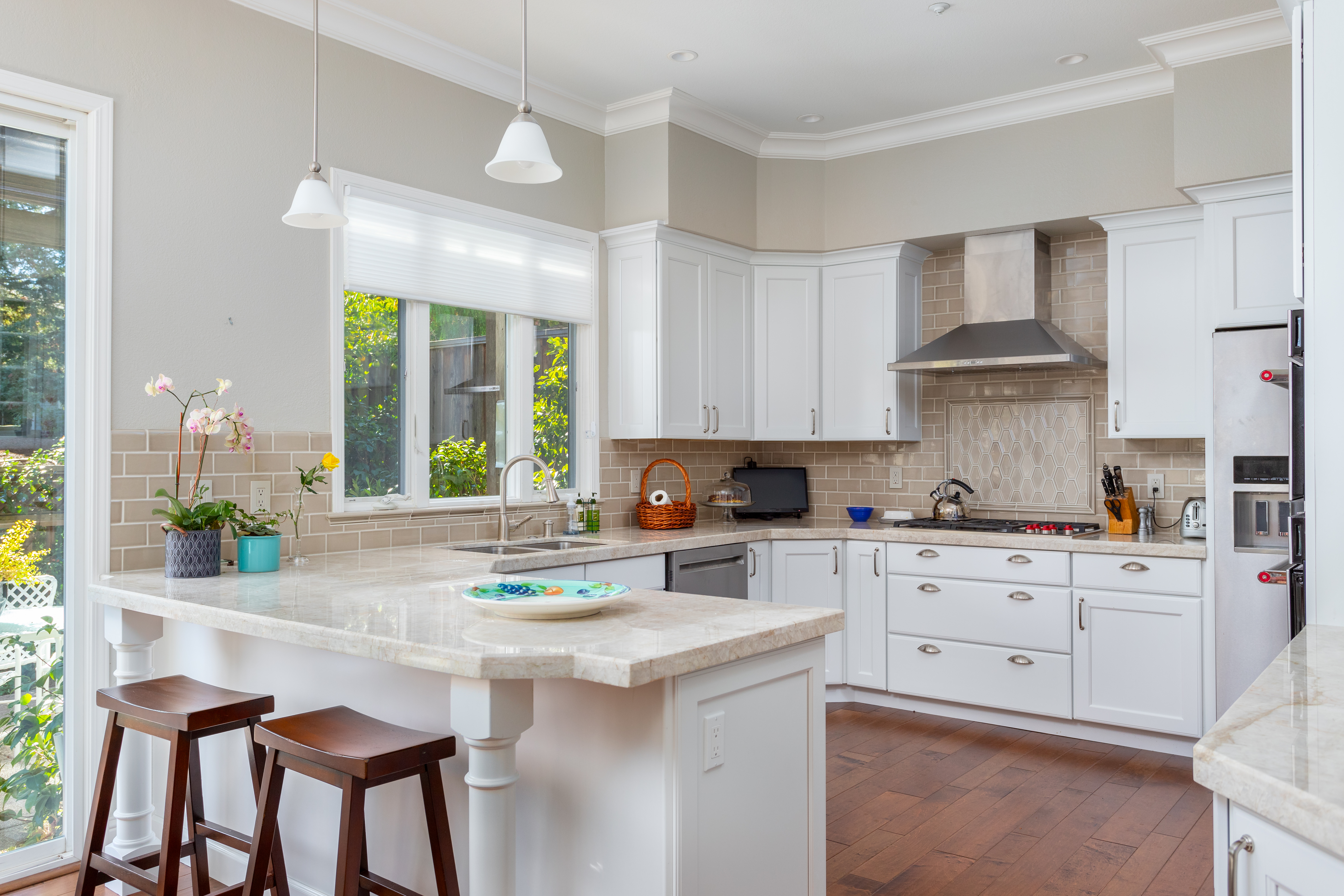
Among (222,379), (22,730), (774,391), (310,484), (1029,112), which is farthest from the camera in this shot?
(774,391)

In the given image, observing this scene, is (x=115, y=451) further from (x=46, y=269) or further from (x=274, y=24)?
(x=274, y=24)

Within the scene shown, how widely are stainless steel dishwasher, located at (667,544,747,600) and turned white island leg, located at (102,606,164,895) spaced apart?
1.97 metres

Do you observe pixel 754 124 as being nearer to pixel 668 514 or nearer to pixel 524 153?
pixel 668 514

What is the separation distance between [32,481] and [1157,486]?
4.53m

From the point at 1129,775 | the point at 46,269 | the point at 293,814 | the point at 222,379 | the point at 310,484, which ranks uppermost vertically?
the point at 46,269

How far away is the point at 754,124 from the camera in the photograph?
4.87 m

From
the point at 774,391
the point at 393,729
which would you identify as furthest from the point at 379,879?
the point at 774,391

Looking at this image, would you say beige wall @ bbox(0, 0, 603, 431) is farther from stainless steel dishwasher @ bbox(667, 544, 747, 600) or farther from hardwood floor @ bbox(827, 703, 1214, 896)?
hardwood floor @ bbox(827, 703, 1214, 896)

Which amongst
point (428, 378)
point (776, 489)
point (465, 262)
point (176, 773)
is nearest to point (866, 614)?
point (776, 489)

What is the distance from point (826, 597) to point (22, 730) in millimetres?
3303

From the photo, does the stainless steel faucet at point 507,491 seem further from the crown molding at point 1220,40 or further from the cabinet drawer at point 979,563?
the crown molding at point 1220,40

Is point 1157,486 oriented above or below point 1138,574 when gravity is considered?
above

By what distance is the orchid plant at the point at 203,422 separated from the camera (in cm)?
282

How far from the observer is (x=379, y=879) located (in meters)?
2.13
